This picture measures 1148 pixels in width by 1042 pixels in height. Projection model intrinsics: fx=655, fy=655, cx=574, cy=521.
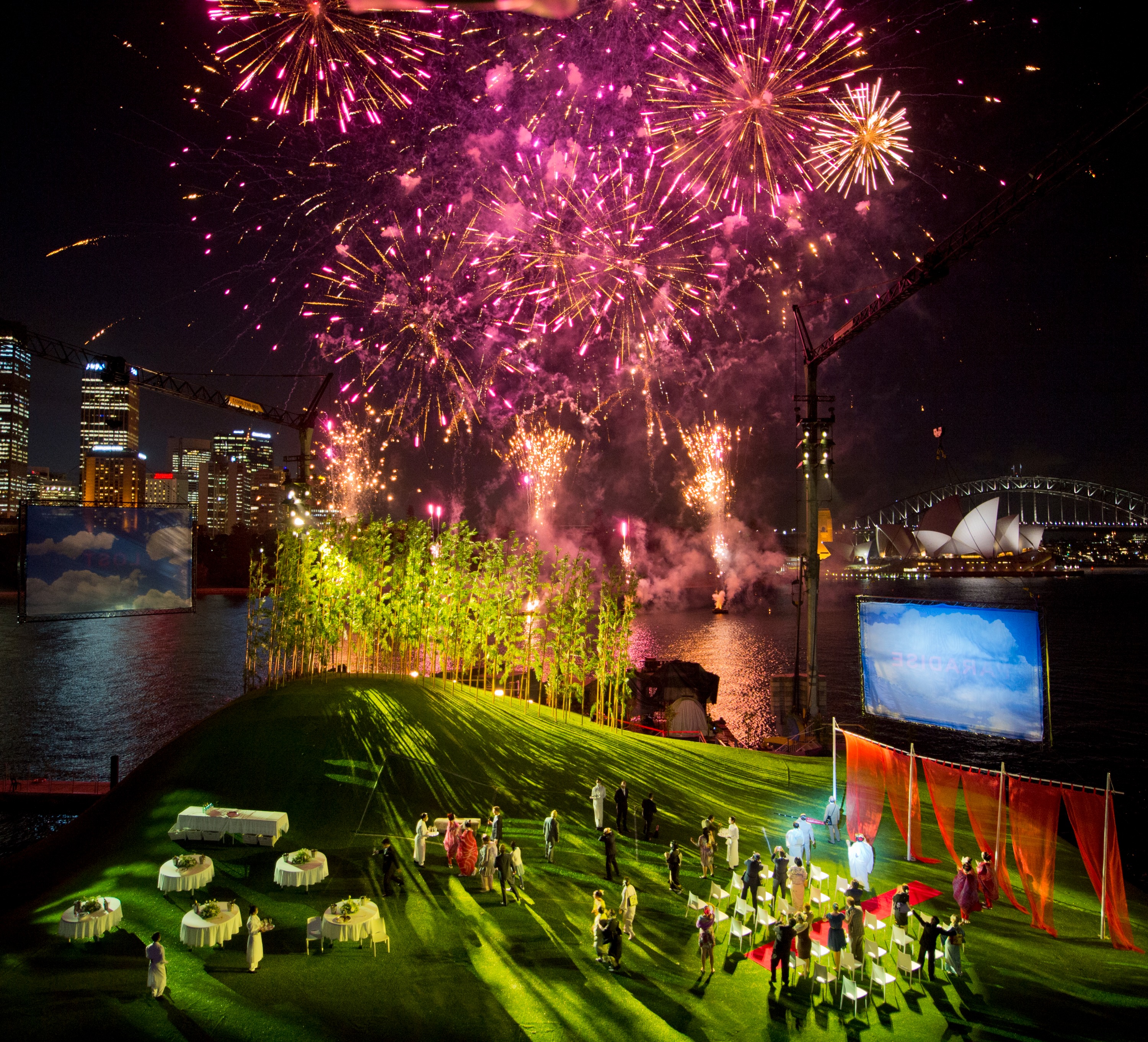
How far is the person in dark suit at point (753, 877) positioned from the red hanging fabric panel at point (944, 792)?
5196mm

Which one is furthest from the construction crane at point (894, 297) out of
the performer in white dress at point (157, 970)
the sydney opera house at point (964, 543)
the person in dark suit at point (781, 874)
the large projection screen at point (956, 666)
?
the sydney opera house at point (964, 543)

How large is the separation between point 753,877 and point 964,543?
177 metres

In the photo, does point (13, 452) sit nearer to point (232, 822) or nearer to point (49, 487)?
point (49, 487)

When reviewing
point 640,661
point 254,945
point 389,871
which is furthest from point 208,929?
point 640,661

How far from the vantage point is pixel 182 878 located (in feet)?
38.3

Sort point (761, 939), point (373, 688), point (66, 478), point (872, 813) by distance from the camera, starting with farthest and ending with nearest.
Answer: point (66, 478) < point (373, 688) < point (872, 813) < point (761, 939)

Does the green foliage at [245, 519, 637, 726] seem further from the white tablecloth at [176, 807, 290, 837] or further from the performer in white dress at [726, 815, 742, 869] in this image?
the performer in white dress at [726, 815, 742, 869]

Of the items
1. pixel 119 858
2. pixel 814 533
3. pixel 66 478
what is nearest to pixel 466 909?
pixel 119 858

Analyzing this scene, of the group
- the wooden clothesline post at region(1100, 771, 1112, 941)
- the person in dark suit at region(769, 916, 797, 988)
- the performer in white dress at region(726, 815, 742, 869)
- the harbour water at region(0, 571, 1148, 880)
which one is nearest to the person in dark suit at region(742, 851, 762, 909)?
the person in dark suit at region(769, 916, 797, 988)

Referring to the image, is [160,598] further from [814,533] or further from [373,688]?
[814,533]

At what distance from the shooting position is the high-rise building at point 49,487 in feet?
399

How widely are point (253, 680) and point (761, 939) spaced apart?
2007 cm

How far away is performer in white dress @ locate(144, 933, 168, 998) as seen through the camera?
30.0 feet

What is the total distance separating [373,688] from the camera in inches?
841
